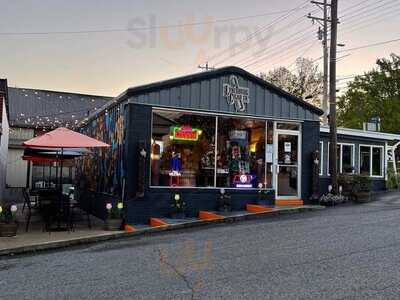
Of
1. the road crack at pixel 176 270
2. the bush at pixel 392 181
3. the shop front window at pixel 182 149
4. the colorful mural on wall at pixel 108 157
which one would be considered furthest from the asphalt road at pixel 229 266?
the bush at pixel 392 181

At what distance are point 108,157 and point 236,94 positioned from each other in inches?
184

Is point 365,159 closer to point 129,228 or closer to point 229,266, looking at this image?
point 129,228

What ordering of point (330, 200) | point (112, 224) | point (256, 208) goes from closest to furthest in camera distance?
point (112, 224) < point (256, 208) < point (330, 200)

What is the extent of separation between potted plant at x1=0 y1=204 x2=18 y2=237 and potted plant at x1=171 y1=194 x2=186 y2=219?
4.24 meters

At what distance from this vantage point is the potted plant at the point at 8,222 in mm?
11445

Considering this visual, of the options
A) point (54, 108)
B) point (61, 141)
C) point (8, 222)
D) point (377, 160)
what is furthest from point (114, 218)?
point (54, 108)

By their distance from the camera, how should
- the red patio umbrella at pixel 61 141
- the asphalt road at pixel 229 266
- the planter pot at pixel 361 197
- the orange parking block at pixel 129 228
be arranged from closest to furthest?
the asphalt road at pixel 229 266, the red patio umbrella at pixel 61 141, the orange parking block at pixel 129 228, the planter pot at pixel 361 197

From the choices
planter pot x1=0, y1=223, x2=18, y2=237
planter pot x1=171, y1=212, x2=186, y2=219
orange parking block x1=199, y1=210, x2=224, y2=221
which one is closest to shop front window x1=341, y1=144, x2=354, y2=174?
orange parking block x1=199, y1=210, x2=224, y2=221

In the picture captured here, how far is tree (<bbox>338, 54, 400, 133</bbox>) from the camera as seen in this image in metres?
47.2

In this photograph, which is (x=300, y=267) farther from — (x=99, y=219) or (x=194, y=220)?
(x=99, y=219)

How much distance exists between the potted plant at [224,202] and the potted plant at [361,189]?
5263 mm

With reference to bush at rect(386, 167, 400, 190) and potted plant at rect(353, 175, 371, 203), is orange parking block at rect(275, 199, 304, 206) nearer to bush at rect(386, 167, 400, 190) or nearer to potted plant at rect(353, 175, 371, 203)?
potted plant at rect(353, 175, 371, 203)

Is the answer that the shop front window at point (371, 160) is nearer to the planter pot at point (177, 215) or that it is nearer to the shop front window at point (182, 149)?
the shop front window at point (182, 149)

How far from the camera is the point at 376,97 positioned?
49812 mm
